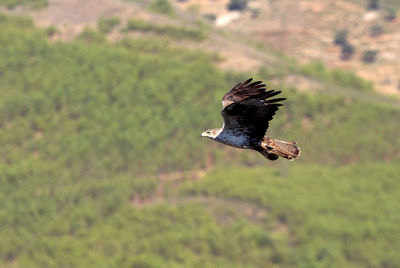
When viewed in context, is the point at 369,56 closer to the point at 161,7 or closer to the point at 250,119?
the point at 161,7

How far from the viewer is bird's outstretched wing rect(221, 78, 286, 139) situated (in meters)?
19.0

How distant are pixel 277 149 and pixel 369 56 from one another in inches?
3841

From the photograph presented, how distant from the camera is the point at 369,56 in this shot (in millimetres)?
114438

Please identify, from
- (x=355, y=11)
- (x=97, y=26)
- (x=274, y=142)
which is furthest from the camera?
(x=355, y=11)

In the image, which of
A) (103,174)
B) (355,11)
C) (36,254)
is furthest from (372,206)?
(355,11)

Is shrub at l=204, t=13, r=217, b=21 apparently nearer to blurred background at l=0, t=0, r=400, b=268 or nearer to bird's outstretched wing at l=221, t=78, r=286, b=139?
blurred background at l=0, t=0, r=400, b=268

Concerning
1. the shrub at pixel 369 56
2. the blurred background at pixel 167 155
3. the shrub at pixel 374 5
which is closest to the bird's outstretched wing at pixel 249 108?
the blurred background at pixel 167 155

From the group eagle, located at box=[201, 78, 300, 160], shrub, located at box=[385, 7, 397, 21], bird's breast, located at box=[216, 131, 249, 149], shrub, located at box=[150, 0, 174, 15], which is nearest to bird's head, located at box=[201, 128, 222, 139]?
eagle, located at box=[201, 78, 300, 160]

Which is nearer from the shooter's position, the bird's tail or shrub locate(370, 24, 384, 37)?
the bird's tail

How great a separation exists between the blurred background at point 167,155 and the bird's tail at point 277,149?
2230 inches

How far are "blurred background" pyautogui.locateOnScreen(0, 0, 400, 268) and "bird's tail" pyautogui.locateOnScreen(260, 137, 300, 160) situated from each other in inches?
2230

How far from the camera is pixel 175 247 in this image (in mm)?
77125

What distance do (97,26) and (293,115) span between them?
26683 mm

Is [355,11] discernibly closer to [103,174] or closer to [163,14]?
[163,14]
